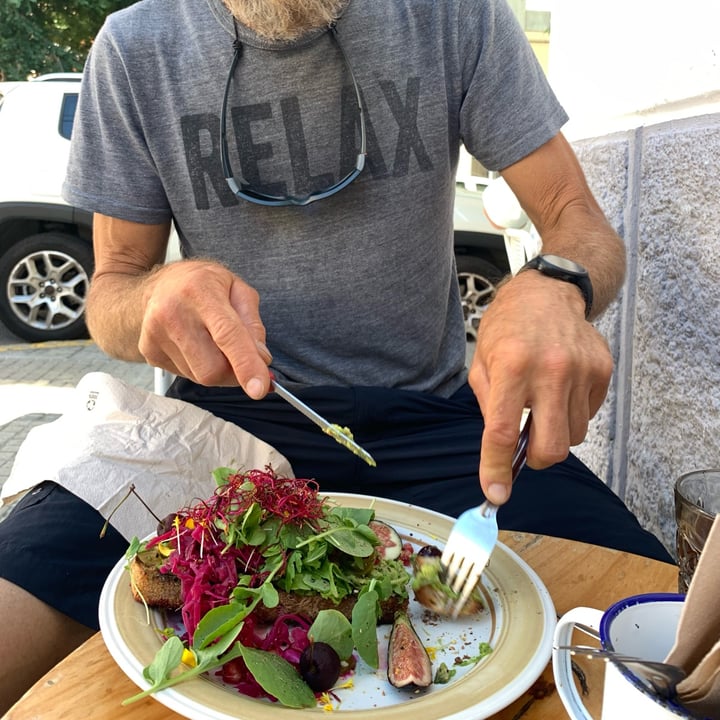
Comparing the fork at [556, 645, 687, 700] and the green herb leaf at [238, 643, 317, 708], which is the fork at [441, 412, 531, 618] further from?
the fork at [556, 645, 687, 700]

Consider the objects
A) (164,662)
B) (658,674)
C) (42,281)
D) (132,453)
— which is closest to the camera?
(658,674)

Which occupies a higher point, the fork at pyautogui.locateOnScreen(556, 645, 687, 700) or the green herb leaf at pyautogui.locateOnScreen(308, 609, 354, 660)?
the fork at pyautogui.locateOnScreen(556, 645, 687, 700)

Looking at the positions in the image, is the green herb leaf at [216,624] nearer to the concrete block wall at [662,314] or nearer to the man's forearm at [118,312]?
the man's forearm at [118,312]

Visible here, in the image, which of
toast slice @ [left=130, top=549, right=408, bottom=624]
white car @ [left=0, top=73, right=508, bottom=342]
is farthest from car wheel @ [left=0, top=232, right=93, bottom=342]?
toast slice @ [left=130, top=549, right=408, bottom=624]

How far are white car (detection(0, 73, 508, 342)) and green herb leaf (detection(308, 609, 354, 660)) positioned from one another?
20.6 ft

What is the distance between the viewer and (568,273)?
1.44 m

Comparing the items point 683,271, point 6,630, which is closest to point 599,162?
point 683,271

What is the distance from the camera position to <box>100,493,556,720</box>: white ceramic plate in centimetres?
94

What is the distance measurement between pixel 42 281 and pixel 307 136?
5.99 metres

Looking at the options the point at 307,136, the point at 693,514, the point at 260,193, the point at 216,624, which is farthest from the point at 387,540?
the point at 307,136

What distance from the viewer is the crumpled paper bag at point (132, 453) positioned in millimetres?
1510

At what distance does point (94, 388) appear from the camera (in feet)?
5.64

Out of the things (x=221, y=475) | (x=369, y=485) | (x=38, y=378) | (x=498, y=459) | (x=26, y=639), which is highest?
(x=498, y=459)

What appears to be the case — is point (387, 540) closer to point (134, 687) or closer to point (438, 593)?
point (438, 593)
